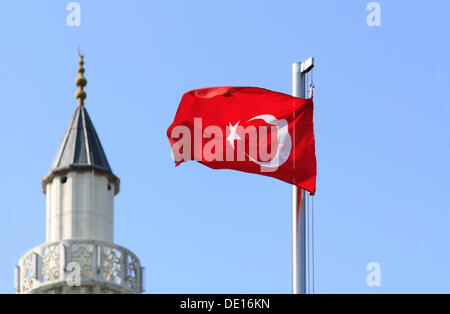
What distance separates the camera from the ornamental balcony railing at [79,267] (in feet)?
134

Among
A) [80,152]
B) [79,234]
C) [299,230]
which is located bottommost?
[299,230]

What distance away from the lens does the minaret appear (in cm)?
4084

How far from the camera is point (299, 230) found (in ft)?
102

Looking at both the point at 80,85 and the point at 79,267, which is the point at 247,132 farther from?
the point at 80,85

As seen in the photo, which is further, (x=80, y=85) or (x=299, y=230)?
(x=80, y=85)

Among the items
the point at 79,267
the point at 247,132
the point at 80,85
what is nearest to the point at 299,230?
the point at 247,132

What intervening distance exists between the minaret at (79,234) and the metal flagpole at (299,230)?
33.4 ft

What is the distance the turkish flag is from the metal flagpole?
616 millimetres

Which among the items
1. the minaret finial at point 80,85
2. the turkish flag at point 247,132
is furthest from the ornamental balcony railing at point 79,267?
the turkish flag at point 247,132

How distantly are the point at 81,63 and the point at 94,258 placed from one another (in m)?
6.67

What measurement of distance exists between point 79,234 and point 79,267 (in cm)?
101

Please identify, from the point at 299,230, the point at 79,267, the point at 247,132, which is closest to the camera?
the point at 299,230

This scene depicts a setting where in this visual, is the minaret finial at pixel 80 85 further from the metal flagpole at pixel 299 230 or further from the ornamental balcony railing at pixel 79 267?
the metal flagpole at pixel 299 230

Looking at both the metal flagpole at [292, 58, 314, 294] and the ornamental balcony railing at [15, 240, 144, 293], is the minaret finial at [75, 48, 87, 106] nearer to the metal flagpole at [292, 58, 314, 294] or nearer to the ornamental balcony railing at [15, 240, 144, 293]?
Answer: the ornamental balcony railing at [15, 240, 144, 293]
